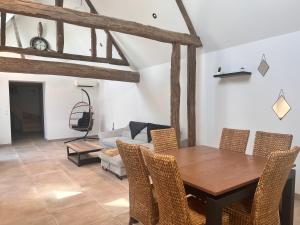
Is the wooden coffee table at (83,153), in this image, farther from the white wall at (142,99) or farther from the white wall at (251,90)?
the white wall at (251,90)

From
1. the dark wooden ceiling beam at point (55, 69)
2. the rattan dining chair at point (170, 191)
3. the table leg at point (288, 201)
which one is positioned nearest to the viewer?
the rattan dining chair at point (170, 191)

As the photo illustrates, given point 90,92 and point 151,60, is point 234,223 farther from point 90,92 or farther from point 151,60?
point 90,92

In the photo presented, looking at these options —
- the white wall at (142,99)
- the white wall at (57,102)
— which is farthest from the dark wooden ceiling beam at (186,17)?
the white wall at (57,102)

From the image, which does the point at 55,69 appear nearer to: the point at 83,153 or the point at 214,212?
the point at 83,153

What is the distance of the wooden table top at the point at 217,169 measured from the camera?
172 centimetres

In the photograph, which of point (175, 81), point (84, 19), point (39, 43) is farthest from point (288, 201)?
point (39, 43)

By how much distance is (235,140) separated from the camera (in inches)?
116

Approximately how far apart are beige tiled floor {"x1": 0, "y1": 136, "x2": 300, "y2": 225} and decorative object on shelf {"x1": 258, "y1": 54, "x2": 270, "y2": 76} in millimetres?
1908

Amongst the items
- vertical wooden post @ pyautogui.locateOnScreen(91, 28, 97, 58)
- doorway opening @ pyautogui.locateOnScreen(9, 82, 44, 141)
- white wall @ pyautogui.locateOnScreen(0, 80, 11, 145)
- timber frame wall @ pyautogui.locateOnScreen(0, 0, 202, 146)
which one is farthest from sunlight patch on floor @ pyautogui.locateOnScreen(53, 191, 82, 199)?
doorway opening @ pyautogui.locateOnScreen(9, 82, 44, 141)

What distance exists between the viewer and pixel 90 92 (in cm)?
886

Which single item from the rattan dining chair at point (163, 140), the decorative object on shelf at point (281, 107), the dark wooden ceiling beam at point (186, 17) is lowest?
the rattan dining chair at point (163, 140)

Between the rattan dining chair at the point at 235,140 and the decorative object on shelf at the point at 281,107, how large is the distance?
0.94 meters

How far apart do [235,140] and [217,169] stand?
39.9 inches

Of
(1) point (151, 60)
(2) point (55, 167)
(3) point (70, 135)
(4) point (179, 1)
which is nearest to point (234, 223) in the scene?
(4) point (179, 1)
